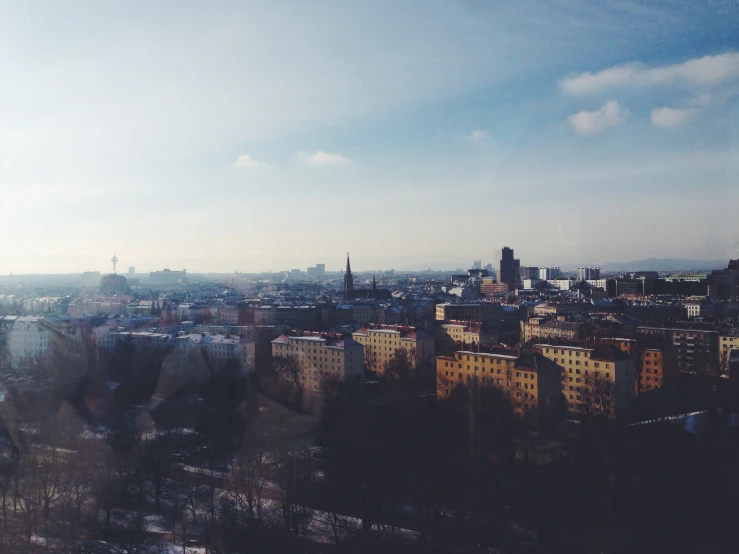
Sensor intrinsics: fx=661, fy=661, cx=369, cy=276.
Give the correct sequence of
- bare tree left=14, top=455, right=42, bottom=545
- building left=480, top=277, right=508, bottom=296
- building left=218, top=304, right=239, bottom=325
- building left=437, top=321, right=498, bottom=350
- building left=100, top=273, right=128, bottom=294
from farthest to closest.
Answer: building left=100, top=273, right=128, bottom=294 < building left=480, top=277, right=508, bottom=296 < building left=218, top=304, right=239, bottom=325 < building left=437, top=321, right=498, bottom=350 < bare tree left=14, top=455, right=42, bottom=545

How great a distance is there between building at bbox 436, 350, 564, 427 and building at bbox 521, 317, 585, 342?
298 cm

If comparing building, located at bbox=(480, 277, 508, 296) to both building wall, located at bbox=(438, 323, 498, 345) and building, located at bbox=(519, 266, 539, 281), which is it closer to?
building, located at bbox=(519, 266, 539, 281)

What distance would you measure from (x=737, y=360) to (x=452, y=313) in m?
9.12

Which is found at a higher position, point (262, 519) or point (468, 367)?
point (468, 367)

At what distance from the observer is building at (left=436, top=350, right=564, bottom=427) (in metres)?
7.38

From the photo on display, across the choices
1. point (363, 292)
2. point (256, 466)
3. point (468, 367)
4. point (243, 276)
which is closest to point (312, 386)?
point (468, 367)

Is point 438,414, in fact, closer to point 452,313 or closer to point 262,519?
point 262,519

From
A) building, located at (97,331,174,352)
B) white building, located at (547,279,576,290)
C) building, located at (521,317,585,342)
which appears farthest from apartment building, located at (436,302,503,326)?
white building, located at (547,279,576,290)

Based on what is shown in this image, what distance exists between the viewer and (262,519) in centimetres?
475

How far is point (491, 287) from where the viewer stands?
30.7 metres

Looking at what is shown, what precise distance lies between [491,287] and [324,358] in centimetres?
2188

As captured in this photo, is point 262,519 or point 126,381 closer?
point 262,519

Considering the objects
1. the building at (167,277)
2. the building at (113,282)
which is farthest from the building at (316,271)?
the building at (113,282)

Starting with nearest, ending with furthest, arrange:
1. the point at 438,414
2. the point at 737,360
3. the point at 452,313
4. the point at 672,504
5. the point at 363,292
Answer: the point at 672,504, the point at 438,414, the point at 737,360, the point at 452,313, the point at 363,292
